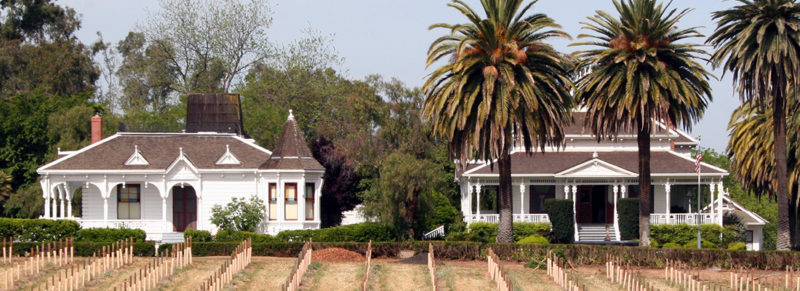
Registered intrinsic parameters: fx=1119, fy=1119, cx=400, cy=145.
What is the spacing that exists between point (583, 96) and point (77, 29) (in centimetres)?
6316

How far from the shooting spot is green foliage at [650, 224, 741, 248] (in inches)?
2245

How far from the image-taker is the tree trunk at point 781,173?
4884 centimetres

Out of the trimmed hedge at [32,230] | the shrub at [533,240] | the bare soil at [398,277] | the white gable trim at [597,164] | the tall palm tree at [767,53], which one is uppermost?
the tall palm tree at [767,53]

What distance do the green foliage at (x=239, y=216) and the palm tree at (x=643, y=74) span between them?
16697mm

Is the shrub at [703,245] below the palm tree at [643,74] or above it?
below

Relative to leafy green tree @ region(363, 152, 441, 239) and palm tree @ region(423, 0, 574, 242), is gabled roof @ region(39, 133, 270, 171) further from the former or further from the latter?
palm tree @ region(423, 0, 574, 242)

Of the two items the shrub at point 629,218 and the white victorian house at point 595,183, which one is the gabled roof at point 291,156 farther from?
the shrub at point 629,218

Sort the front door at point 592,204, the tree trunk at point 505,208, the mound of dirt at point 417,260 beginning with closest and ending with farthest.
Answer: the mound of dirt at point 417,260 → the tree trunk at point 505,208 → the front door at point 592,204

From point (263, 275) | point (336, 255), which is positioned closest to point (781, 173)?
point (336, 255)

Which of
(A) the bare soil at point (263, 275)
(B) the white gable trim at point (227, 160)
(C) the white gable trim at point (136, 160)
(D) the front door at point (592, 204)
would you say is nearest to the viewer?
(A) the bare soil at point (263, 275)

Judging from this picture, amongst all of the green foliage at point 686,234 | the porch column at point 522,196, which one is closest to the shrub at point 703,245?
the green foliage at point 686,234

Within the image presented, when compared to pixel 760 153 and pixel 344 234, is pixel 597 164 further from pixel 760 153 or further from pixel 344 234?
pixel 344 234

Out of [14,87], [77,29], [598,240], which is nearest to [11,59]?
[14,87]

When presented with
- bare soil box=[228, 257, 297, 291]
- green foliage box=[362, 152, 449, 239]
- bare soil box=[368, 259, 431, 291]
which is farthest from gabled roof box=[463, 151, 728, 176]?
bare soil box=[228, 257, 297, 291]
